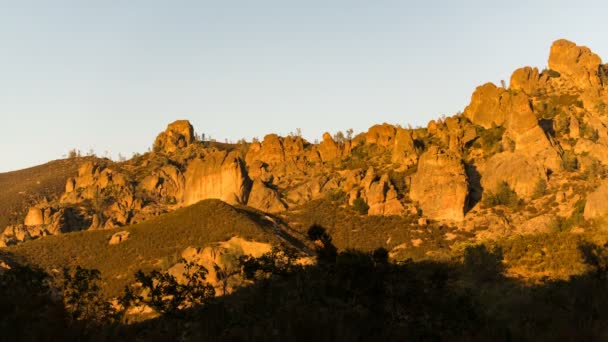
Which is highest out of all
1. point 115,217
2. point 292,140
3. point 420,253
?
point 292,140

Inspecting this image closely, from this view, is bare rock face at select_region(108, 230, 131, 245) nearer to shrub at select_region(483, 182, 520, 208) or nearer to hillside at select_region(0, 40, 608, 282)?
hillside at select_region(0, 40, 608, 282)

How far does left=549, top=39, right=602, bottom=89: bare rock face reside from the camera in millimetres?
135750

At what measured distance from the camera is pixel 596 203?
81062mm

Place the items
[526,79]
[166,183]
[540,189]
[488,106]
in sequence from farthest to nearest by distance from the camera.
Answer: [166,183], [526,79], [488,106], [540,189]

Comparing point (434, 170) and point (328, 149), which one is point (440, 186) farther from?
point (328, 149)

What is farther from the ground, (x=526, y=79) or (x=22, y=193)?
(x=526, y=79)

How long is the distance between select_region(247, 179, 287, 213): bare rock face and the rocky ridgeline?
1.03ft

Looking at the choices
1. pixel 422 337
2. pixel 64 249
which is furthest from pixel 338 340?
pixel 64 249

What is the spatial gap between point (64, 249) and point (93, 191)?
58.2 meters

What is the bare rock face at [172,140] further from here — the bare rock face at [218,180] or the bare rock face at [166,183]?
the bare rock face at [218,180]

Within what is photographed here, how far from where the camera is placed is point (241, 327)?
1557cm

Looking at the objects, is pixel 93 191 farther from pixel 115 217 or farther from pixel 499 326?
pixel 499 326

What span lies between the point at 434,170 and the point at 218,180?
179 ft

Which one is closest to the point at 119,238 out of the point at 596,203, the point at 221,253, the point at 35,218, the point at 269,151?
the point at 221,253
